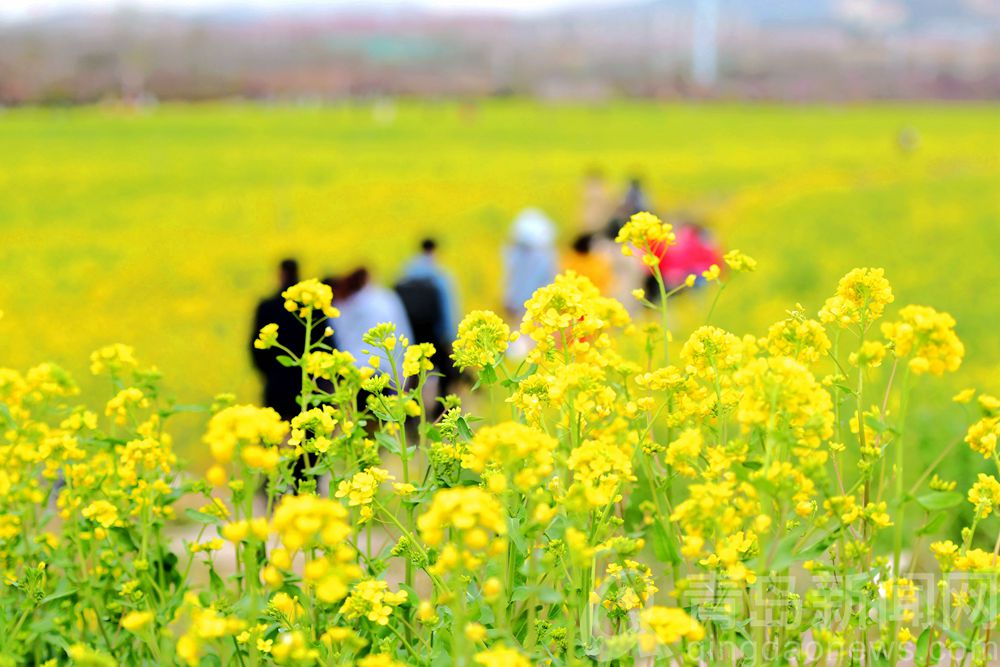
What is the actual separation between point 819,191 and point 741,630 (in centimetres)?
2419

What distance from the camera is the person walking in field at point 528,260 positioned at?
9172 mm

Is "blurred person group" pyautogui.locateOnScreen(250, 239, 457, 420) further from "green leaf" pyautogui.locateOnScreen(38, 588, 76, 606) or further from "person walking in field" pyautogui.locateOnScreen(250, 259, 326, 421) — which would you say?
"green leaf" pyautogui.locateOnScreen(38, 588, 76, 606)

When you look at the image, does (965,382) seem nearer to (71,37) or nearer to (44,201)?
(44,201)

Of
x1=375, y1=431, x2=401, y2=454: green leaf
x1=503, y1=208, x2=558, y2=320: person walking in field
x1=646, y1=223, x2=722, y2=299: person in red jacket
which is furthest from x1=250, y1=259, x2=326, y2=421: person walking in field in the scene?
x1=646, y1=223, x2=722, y2=299: person in red jacket

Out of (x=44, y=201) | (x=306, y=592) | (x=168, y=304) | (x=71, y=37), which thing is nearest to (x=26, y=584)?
(x=306, y=592)

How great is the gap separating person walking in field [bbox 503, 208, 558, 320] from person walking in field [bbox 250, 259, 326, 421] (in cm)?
326

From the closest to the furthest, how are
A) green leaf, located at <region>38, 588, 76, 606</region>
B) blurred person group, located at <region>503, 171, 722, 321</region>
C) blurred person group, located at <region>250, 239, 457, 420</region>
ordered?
green leaf, located at <region>38, 588, 76, 606</region>, blurred person group, located at <region>250, 239, 457, 420</region>, blurred person group, located at <region>503, 171, 722, 321</region>

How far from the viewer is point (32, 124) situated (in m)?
54.1

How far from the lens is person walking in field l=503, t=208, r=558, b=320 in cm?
917

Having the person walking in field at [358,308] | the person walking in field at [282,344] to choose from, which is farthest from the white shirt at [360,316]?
the person walking in field at [282,344]

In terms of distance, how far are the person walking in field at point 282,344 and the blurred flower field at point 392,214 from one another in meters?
1.55

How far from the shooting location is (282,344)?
564 cm

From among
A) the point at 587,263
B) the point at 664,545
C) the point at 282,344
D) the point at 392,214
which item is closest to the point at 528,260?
the point at 587,263

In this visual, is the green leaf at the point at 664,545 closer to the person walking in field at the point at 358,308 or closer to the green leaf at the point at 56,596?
the green leaf at the point at 56,596
